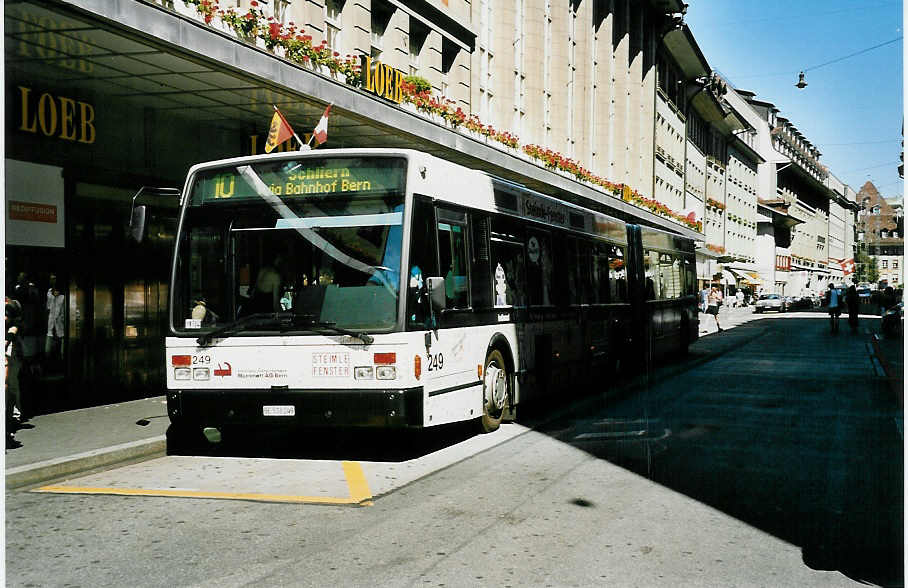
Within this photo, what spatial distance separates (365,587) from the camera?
5.05 meters

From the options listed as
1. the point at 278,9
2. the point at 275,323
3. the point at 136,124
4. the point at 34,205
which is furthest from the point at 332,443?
the point at 278,9

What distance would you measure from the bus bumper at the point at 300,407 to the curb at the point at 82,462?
2.15 ft

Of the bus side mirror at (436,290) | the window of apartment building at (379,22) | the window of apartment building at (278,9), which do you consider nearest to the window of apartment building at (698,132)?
the window of apartment building at (379,22)

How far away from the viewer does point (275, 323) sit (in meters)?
9.02

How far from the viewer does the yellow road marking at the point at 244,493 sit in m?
7.35

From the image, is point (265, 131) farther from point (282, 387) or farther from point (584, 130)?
point (584, 130)

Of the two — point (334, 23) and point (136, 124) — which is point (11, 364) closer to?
point (136, 124)

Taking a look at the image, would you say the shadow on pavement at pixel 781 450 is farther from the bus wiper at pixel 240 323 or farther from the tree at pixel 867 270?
the tree at pixel 867 270

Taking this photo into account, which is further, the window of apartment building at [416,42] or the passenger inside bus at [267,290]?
the window of apartment building at [416,42]

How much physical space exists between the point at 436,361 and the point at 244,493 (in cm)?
234

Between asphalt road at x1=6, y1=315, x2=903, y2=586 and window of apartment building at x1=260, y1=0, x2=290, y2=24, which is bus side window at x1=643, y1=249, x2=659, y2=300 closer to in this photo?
asphalt road at x1=6, y1=315, x2=903, y2=586

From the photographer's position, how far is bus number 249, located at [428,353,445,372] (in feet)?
30.0

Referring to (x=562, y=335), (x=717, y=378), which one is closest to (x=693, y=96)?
(x=717, y=378)

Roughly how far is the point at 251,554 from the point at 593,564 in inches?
77.5
